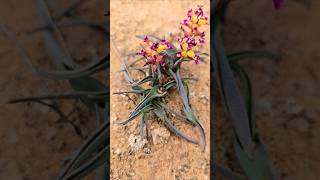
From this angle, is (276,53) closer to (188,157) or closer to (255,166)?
(255,166)

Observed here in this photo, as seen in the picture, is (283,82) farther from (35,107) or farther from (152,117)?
Result: (152,117)

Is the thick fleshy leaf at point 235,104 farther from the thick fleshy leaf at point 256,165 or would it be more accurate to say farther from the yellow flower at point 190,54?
the yellow flower at point 190,54

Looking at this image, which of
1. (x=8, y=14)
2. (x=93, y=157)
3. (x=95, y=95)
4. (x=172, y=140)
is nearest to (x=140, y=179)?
(x=172, y=140)

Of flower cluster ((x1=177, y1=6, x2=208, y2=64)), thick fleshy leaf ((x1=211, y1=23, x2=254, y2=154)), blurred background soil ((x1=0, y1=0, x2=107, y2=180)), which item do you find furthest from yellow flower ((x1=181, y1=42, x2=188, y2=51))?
blurred background soil ((x1=0, y1=0, x2=107, y2=180))

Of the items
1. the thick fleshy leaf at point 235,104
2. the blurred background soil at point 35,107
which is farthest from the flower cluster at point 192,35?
the blurred background soil at point 35,107

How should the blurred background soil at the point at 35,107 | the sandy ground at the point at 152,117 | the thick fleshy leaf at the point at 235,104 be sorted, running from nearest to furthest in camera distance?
the sandy ground at the point at 152,117 < the thick fleshy leaf at the point at 235,104 < the blurred background soil at the point at 35,107
